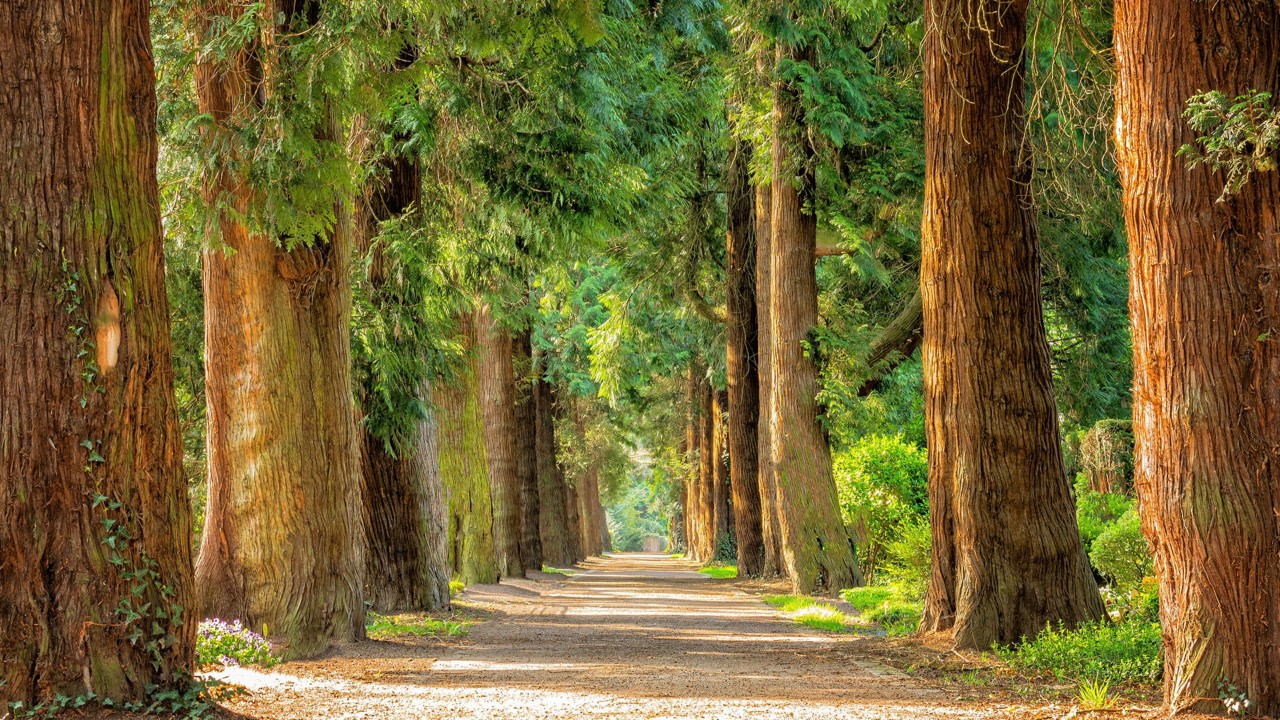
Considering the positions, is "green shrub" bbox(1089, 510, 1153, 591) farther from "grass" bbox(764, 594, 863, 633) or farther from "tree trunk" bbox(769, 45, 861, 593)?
"tree trunk" bbox(769, 45, 861, 593)

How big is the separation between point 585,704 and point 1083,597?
4.74 metres

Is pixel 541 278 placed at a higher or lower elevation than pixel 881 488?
higher

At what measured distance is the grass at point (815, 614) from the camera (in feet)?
47.0

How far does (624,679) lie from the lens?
356 inches

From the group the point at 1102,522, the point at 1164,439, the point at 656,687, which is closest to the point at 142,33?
the point at 656,687

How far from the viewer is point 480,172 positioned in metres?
13.2

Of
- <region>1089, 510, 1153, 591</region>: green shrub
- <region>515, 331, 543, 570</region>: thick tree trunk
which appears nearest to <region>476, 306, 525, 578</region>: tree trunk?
<region>515, 331, 543, 570</region>: thick tree trunk

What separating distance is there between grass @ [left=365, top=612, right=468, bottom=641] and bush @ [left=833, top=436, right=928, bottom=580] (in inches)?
313

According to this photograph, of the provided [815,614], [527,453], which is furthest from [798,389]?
[527,453]

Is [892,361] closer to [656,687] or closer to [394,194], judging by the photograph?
[394,194]

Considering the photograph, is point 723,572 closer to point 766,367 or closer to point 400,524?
point 766,367

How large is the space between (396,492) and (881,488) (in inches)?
332

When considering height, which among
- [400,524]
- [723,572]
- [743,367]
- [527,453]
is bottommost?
[723,572]

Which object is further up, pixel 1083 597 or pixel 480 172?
pixel 480 172
